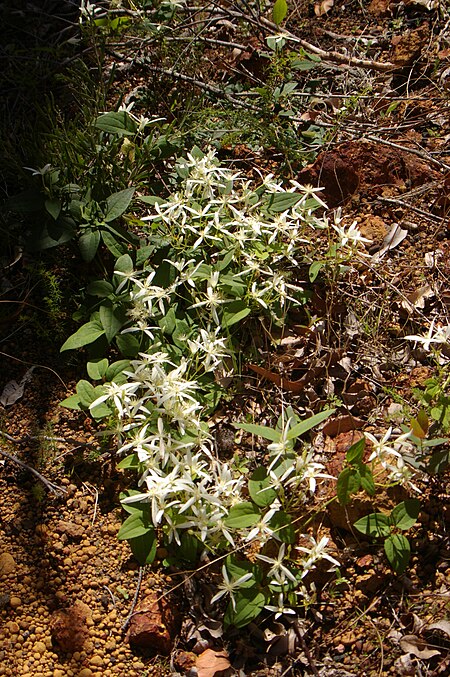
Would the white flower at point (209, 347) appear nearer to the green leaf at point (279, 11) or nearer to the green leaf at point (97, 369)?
the green leaf at point (97, 369)

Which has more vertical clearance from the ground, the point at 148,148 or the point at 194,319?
the point at 148,148

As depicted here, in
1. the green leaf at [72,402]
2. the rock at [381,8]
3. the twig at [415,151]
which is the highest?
the rock at [381,8]

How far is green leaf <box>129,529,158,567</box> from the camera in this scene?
2099 millimetres

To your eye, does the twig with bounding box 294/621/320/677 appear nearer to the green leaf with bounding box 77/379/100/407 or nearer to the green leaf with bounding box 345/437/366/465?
the green leaf with bounding box 345/437/366/465

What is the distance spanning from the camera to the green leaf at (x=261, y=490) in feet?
6.88

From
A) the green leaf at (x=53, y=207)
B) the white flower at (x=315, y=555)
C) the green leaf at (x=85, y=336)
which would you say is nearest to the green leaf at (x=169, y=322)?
the green leaf at (x=85, y=336)

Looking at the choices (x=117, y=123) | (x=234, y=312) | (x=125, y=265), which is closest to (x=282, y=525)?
(x=234, y=312)

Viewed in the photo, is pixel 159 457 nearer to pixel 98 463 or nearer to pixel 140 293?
pixel 98 463

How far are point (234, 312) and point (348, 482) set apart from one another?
0.75m

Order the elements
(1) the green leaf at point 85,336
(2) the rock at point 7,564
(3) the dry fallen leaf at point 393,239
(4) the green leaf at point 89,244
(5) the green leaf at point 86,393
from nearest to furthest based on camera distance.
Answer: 1. (2) the rock at point 7,564
2. (5) the green leaf at point 86,393
3. (1) the green leaf at point 85,336
4. (4) the green leaf at point 89,244
5. (3) the dry fallen leaf at point 393,239

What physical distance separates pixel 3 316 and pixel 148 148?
901 mm

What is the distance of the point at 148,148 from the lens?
2.79 m

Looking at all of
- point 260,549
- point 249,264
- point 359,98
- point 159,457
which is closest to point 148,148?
point 249,264

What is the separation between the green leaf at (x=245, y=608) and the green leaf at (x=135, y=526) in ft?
1.10
